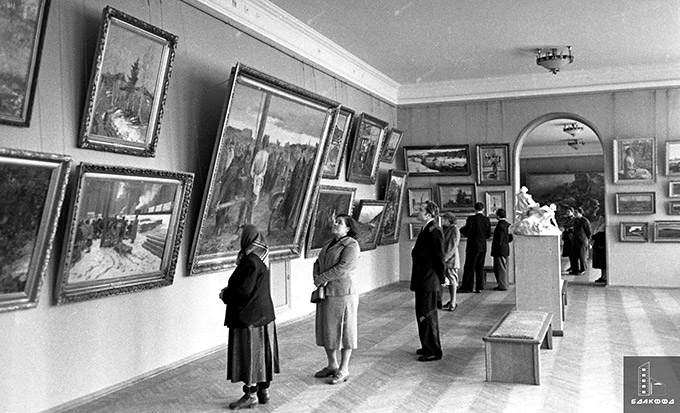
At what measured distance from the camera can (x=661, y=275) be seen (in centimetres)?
1714

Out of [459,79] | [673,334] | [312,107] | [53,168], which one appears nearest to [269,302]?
[53,168]

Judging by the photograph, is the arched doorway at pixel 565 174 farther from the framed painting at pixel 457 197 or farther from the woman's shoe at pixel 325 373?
the woman's shoe at pixel 325 373

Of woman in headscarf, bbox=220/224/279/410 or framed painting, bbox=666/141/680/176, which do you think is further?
framed painting, bbox=666/141/680/176

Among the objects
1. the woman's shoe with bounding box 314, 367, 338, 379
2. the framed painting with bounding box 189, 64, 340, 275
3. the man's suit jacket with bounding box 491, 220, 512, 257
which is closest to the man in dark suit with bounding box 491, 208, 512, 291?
the man's suit jacket with bounding box 491, 220, 512, 257

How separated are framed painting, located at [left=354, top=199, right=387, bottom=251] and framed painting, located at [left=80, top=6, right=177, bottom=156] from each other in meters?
8.09

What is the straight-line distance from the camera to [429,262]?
917 cm

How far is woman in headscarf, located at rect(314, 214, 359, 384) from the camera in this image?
810cm

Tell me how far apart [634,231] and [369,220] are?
689 cm

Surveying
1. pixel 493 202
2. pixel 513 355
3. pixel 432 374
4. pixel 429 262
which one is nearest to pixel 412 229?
pixel 493 202

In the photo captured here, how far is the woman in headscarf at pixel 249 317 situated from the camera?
23.4 feet

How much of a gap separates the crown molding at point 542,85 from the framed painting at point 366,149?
3016 mm

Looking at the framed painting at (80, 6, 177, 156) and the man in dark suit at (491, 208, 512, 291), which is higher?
the framed painting at (80, 6, 177, 156)

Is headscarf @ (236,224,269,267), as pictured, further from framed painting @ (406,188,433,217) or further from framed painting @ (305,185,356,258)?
framed painting @ (406,188,433,217)

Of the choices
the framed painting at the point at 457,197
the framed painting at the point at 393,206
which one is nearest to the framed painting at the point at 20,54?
the framed painting at the point at 393,206
